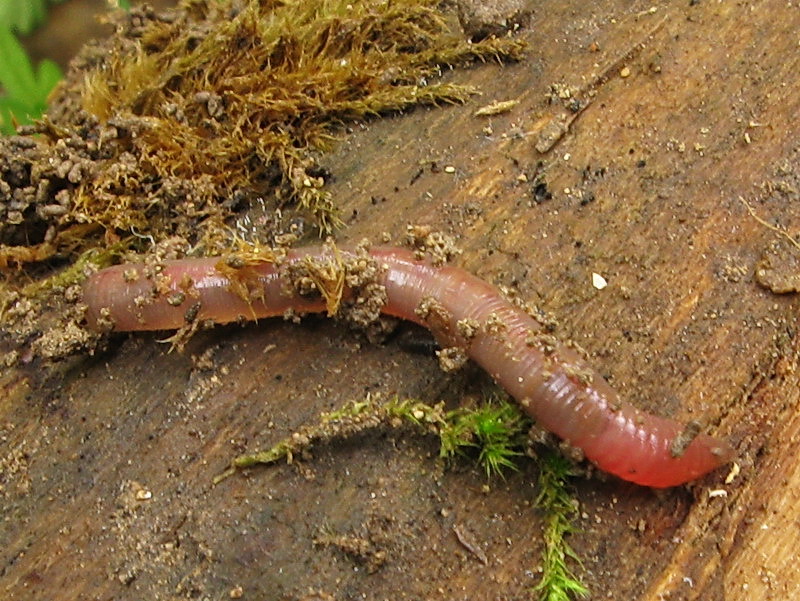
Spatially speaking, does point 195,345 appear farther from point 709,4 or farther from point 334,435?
point 709,4

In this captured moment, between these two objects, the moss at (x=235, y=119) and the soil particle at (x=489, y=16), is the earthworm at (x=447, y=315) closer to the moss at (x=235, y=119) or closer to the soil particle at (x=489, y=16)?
the moss at (x=235, y=119)

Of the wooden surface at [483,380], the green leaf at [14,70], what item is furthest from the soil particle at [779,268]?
the green leaf at [14,70]

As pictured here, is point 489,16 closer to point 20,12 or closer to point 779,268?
point 779,268

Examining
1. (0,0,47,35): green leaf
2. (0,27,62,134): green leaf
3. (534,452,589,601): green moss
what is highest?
(0,0,47,35): green leaf

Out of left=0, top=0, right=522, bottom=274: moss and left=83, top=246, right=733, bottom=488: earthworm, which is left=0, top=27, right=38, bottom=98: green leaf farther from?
left=83, top=246, right=733, bottom=488: earthworm

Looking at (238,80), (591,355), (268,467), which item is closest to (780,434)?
(591,355)

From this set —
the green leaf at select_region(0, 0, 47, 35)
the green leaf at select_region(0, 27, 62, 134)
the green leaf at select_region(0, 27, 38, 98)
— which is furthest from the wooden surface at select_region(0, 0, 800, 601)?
the green leaf at select_region(0, 0, 47, 35)
